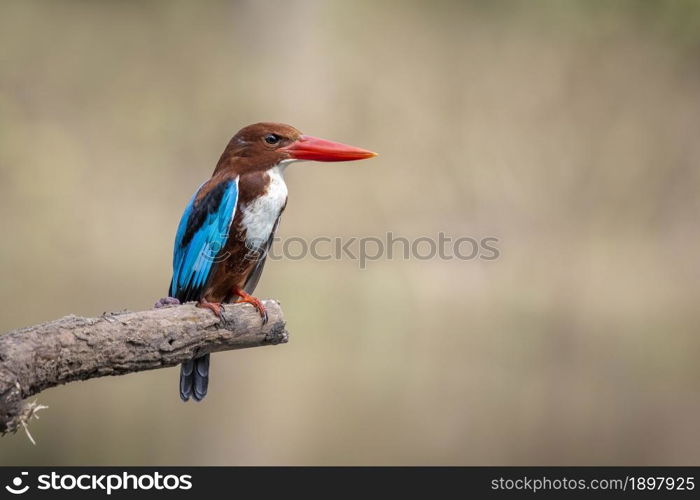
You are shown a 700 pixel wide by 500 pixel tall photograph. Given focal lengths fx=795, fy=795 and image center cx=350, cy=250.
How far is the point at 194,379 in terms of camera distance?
2.35m

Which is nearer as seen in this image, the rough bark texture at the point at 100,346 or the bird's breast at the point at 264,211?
the rough bark texture at the point at 100,346

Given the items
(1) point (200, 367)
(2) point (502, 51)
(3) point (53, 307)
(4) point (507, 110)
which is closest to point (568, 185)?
(4) point (507, 110)

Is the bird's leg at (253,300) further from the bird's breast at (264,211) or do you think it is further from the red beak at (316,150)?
the red beak at (316,150)

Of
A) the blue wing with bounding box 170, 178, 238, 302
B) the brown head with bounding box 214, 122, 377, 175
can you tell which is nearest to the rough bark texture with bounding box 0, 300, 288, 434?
the blue wing with bounding box 170, 178, 238, 302

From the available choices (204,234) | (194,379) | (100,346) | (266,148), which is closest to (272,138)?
(266,148)

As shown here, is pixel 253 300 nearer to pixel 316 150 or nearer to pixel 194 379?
pixel 194 379

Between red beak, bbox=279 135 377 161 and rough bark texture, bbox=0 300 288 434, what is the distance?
56 centimetres

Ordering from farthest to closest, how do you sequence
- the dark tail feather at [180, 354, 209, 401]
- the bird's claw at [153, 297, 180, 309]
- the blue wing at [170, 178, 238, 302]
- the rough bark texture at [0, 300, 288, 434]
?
the dark tail feather at [180, 354, 209, 401]
the blue wing at [170, 178, 238, 302]
the bird's claw at [153, 297, 180, 309]
the rough bark texture at [0, 300, 288, 434]

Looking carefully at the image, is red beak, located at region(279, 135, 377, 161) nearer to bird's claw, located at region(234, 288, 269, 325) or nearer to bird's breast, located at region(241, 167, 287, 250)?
bird's breast, located at region(241, 167, 287, 250)

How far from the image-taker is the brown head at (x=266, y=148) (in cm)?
231

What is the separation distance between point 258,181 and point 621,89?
4.33 m

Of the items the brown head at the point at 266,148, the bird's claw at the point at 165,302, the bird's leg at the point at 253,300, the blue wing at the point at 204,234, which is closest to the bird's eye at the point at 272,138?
the brown head at the point at 266,148

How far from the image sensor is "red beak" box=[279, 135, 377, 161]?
7.69ft

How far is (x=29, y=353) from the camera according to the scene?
1.54 m
